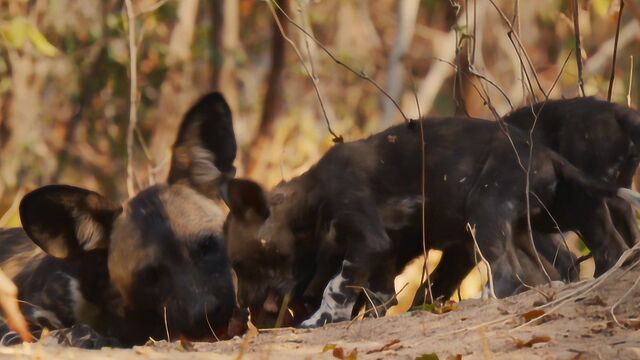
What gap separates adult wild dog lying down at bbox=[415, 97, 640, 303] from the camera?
5.82 meters

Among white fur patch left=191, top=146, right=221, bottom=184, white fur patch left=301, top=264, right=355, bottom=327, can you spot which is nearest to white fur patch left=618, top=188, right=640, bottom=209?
white fur patch left=301, top=264, right=355, bottom=327

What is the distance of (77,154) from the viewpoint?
1348 centimetres

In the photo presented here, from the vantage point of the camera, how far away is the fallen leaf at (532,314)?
172 inches

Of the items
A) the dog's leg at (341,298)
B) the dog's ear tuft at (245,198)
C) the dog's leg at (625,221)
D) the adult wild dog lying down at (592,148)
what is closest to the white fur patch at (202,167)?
the dog's ear tuft at (245,198)

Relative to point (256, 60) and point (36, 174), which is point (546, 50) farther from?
point (36, 174)

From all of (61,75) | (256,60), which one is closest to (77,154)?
(61,75)

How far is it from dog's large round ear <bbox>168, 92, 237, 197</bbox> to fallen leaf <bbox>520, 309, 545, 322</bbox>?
1.87m

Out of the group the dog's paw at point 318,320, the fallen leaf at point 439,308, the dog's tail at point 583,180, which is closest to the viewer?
the fallen leaf at point 439,308

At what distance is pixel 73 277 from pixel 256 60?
11521 millimetres

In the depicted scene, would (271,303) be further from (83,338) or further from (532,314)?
(532,314)

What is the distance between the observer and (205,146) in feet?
19.2

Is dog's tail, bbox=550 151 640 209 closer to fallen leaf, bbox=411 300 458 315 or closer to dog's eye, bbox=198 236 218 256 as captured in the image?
fallen leaf, bbox=411 300 458 315

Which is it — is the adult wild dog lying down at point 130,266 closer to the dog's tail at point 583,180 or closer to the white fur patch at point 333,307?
the white fur patch at point 333,307

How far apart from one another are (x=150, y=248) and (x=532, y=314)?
165 centimetres
